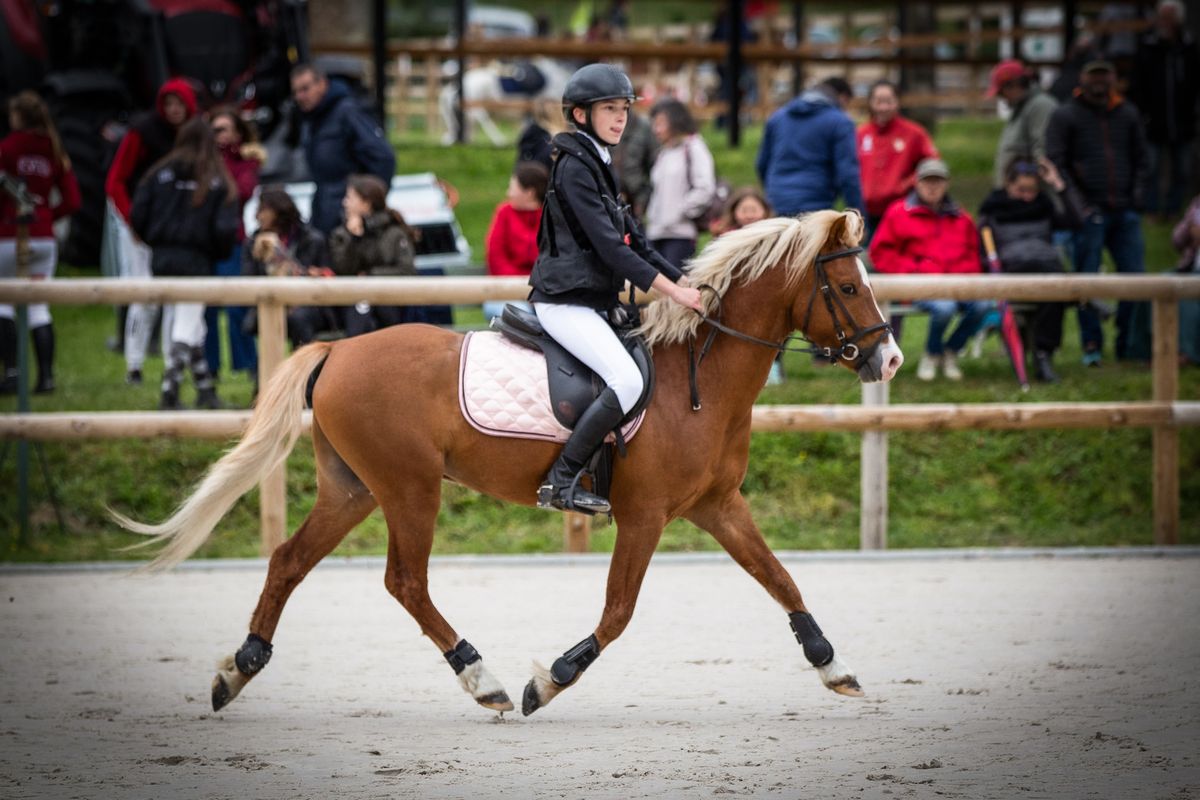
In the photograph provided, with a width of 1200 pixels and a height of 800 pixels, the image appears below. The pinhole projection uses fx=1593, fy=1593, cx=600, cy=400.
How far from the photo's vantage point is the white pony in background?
24000mm

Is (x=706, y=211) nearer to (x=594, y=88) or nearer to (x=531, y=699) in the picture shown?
(x=594, y=88)

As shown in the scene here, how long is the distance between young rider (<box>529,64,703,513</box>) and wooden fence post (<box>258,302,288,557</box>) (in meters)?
3.05

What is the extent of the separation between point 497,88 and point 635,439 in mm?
22534

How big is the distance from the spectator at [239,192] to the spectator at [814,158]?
146 inches

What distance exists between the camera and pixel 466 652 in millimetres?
5758

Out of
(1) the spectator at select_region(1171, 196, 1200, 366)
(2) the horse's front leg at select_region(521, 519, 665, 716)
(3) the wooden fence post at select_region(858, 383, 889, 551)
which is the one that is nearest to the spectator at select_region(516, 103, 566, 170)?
(3) the wooden fence post at select_region(858, 383, 889, 551)

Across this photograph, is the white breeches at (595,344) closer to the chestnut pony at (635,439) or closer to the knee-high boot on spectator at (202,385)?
the chestnut pony at (635,439)

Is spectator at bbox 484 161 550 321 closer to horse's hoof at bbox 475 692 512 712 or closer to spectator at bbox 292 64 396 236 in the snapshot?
spectator at bbox 292 64 396 236

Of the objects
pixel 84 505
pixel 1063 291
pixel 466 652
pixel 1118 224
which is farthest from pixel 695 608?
pixel 1118 224

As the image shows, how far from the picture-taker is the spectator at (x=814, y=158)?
10.8 metres

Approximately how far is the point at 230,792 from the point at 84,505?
16.8ft

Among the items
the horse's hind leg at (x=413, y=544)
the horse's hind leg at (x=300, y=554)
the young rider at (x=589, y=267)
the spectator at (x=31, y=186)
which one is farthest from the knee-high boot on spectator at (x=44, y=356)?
the young rider at (x=589, y=267)

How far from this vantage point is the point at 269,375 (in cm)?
858

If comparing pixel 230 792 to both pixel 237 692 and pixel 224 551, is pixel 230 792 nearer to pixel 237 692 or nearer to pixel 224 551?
pixel 237 692
